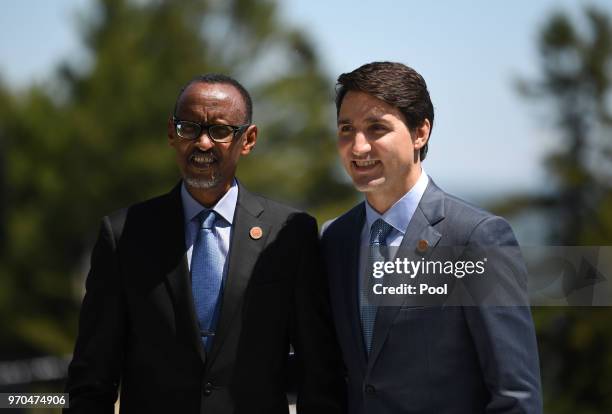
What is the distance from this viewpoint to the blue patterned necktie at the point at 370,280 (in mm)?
3076

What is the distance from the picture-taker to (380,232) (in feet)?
10.4

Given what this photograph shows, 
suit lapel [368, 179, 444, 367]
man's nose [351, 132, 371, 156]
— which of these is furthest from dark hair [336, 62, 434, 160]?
suit lapel [368, 179, 444, 367]

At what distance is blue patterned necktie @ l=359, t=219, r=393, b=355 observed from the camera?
3.08 m

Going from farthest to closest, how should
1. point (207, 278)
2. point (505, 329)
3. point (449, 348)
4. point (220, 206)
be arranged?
point (220, 206)
point (207, 278)
point (449, 348)
point (505, 329)

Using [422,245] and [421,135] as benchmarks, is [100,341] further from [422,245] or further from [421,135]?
[421,135]

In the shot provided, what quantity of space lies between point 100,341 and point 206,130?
865 mm

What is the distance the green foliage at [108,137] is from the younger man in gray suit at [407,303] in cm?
2651

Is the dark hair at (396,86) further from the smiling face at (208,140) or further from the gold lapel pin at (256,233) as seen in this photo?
the gold lapel pin at (256,233)

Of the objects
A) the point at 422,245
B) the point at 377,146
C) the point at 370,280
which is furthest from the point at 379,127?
the point at 370,280

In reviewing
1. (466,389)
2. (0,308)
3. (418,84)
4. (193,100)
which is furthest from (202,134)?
(0,308)

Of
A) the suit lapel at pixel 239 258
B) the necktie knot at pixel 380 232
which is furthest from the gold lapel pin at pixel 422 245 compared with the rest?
the suit lapel at pixel 239 258

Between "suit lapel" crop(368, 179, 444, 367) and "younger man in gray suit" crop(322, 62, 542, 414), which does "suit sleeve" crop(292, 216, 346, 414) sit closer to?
"younger man in gray suit" crop(322, 62, 542, 414)

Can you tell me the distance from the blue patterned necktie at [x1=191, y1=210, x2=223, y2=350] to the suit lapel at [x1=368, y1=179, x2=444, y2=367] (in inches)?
23.5

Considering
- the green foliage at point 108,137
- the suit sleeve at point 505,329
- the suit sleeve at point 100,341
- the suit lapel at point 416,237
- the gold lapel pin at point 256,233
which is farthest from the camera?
the green foliage at point 108,137
